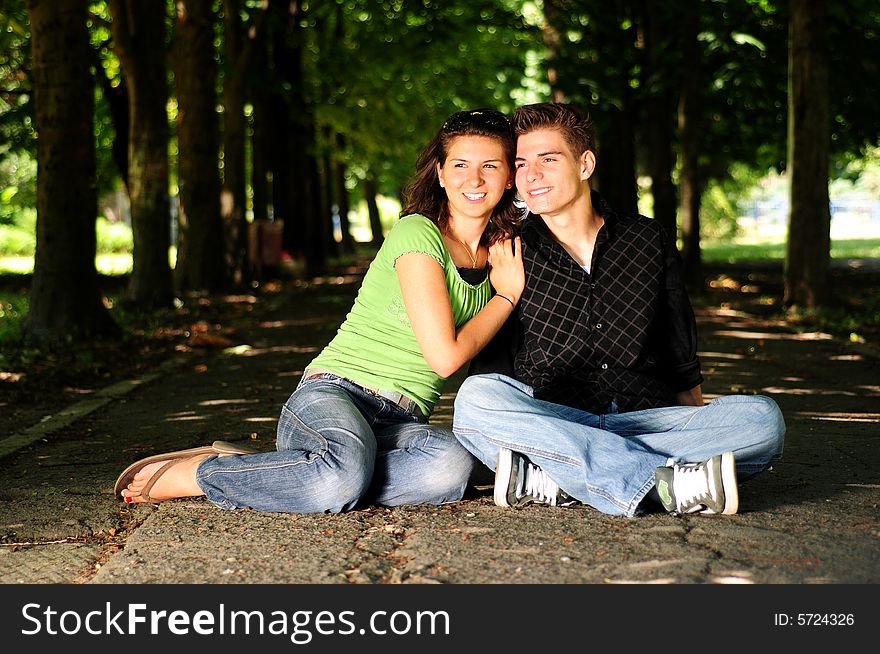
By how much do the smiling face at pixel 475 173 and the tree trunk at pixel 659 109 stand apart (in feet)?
50.7

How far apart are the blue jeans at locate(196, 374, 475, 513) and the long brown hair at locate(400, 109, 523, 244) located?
0.86 m

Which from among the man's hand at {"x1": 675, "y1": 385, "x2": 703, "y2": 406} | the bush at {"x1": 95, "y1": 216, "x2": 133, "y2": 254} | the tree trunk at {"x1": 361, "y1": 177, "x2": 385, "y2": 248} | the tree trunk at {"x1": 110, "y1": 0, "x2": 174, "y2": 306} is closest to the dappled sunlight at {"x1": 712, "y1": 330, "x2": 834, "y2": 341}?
the tree trunk at {"x1": 110, "y1": 0, "x2": 174, "y2": 306}

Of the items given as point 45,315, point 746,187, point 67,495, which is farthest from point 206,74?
point 746,187

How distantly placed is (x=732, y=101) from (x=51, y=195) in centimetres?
1661

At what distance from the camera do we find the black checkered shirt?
18.0ft

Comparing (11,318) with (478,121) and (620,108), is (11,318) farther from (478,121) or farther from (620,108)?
(620,108)

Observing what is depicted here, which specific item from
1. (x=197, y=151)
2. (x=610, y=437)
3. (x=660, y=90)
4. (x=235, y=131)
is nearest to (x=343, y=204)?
(x=235, y=131)

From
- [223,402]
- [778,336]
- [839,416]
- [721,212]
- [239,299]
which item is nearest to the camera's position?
[839,416]

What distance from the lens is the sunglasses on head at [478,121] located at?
5457mm

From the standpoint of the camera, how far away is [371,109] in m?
33.3

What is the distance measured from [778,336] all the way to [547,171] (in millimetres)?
9308

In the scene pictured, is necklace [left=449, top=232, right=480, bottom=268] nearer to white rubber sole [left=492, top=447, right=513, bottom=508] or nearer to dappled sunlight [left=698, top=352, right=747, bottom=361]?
white rubber sole [left=492, top=447, right=513, bottom=508]

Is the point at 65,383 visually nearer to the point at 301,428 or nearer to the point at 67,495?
the point at 67,495

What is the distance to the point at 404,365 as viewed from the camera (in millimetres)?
5582
